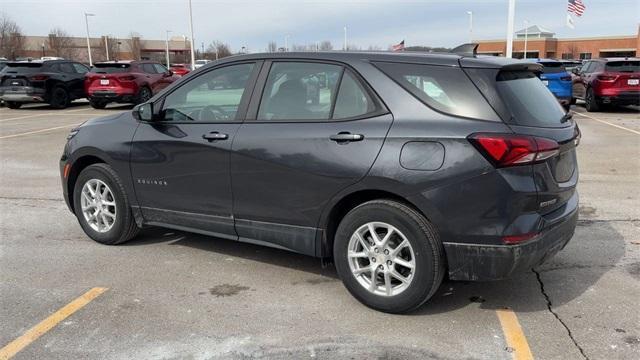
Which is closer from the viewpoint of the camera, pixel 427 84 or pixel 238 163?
pixel 427 84

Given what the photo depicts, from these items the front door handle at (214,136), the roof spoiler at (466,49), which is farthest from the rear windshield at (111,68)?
the roof spoiler at (466,49)

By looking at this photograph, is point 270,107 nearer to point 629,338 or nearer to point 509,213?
point 509,213

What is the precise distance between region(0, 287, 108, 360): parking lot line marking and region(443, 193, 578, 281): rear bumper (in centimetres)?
249

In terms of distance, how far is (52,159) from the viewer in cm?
984

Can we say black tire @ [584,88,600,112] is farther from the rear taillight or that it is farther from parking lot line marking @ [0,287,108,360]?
parking lot line marking @ [0,287,108,360]

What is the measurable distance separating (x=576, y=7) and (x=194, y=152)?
2332 centimetres

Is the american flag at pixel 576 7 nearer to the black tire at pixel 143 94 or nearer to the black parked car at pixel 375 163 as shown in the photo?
the black tire at pixel 143 94

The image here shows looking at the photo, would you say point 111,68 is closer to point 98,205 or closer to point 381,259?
point 98,205

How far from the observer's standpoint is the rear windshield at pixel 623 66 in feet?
53.5

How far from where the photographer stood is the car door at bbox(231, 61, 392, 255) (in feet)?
12.0

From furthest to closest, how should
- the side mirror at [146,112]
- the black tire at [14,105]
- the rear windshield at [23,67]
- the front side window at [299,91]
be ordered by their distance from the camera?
the black tire at [14,105] → the rear windshield at [23,67] → the side mirror at [146,112] → the front side window at [299,91]

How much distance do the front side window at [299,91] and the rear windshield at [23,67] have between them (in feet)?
57.5

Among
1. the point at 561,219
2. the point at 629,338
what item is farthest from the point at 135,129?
the point at 629,338

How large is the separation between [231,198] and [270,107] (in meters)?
0.75
